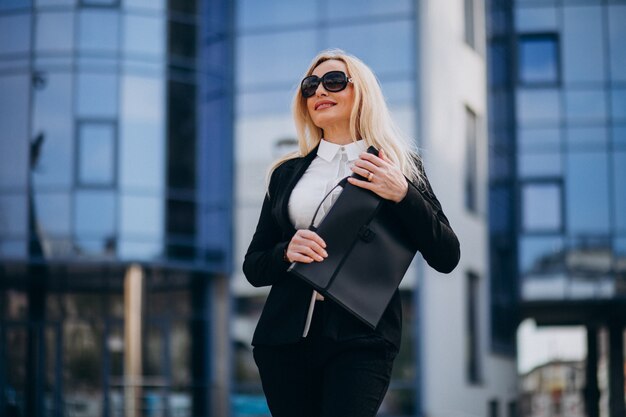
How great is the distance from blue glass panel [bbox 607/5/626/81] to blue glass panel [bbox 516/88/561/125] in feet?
5.25

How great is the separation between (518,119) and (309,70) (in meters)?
25.9

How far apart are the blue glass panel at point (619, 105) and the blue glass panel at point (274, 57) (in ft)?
29.5

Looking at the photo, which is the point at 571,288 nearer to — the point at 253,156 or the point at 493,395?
the point at 493,395

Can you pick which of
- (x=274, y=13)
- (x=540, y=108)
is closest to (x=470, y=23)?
(x=540, y=108)

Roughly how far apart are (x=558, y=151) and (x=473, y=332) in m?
5.98

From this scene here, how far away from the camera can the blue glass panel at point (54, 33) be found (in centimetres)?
2183

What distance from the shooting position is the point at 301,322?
10.7 ft

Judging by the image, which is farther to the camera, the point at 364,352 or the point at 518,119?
the point at 518,119

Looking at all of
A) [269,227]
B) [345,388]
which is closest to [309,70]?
[269,227]

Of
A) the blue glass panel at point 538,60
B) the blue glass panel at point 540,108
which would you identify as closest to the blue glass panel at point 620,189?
the blue glass panel at point 540,108

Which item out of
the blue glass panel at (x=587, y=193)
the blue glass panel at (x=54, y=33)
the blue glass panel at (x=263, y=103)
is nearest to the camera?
the blue glass panel at (x=54, y=33)

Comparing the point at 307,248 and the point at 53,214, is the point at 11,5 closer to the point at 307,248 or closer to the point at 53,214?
the point at 53,214

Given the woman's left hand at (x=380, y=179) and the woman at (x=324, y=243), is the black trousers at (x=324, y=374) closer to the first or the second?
the woman at (x=324, y=243)

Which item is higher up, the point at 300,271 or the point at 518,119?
the point at 518,119
